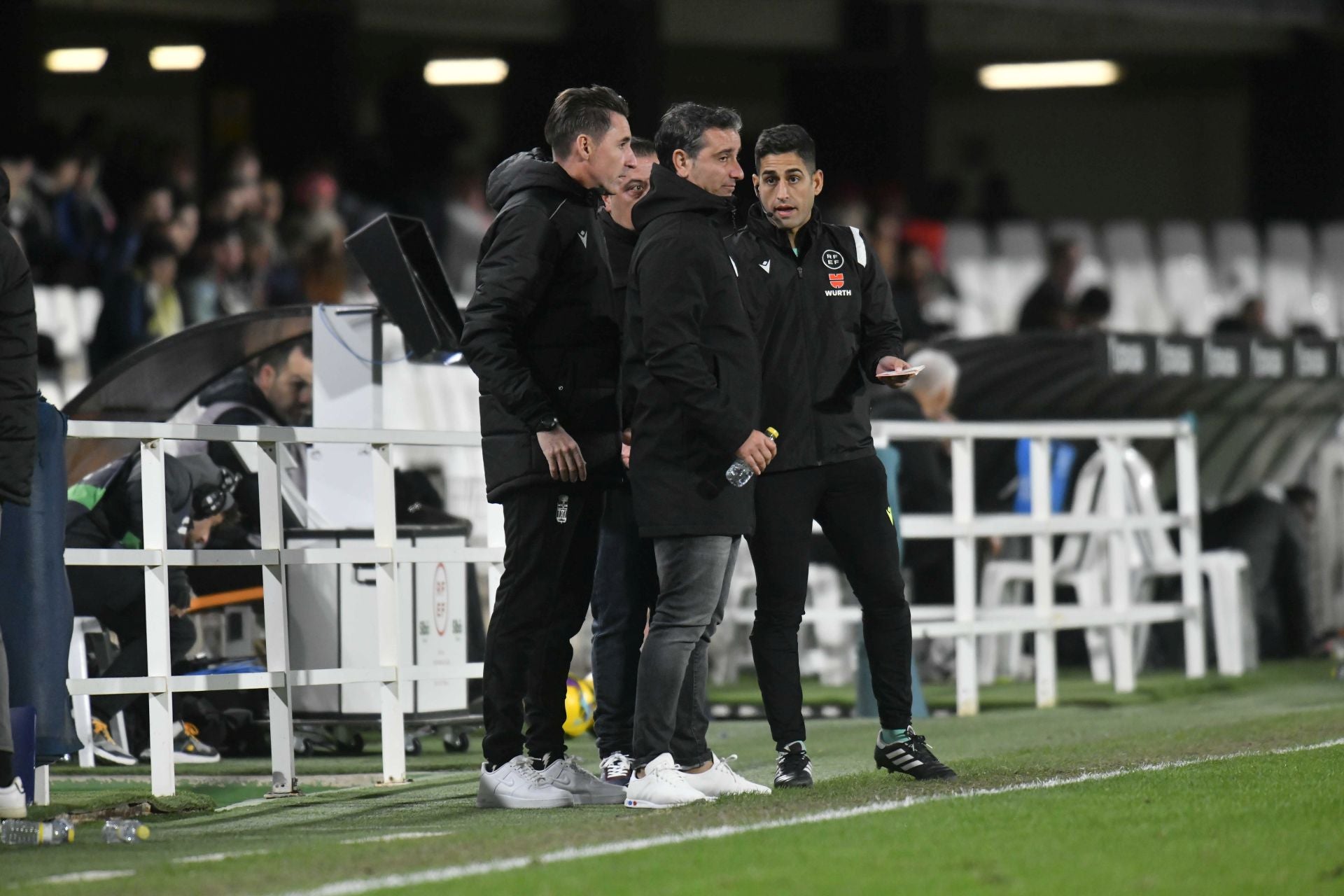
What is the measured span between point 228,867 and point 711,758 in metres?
1.86

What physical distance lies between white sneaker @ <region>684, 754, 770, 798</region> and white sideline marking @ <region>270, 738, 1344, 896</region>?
0.50 metres

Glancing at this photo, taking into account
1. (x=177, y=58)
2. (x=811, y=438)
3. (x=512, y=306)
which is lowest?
(x=811, y=438)

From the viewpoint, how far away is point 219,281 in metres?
15.5

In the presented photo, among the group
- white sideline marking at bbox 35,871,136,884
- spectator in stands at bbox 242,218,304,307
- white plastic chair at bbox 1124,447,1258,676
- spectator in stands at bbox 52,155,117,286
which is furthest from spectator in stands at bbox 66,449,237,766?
spectator in stands at bbox 52,155,117,286

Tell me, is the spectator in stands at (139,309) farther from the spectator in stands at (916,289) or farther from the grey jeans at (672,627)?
the grey jeans at (672,627)

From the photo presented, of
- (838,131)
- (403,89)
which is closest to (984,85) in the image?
(838,131)

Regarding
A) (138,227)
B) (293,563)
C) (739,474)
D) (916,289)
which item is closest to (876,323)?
(739,474)

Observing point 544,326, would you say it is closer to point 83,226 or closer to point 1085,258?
Answer: point 83,226

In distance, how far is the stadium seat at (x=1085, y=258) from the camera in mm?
22688

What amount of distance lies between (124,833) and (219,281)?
9.48 m

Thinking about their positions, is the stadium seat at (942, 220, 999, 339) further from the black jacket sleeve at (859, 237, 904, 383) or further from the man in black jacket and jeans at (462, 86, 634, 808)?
the man in black jacket and jeans at (462, 86, 634, 808)

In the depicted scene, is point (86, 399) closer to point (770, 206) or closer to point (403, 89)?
point (770, 206)

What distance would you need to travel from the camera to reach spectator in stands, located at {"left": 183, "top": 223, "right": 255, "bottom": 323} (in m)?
14.8

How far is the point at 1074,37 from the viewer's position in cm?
2783
